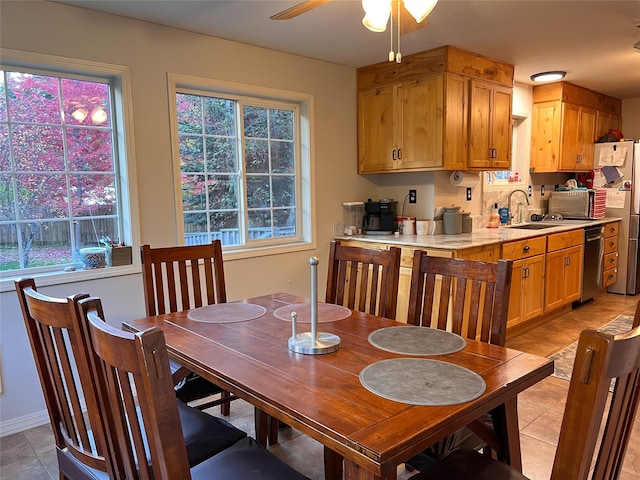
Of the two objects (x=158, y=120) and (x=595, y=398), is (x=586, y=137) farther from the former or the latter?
(x=595, y=398)

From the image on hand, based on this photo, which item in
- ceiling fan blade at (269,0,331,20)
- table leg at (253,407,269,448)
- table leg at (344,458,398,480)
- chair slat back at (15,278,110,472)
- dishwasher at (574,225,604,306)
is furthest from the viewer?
dishwasher at (574,225,604,306)

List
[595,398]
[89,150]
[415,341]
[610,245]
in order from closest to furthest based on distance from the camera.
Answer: [595,398], [415,341], [89,150], [610,245]

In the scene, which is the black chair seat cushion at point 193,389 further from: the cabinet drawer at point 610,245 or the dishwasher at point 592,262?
the cabinet drawer at point 610,245

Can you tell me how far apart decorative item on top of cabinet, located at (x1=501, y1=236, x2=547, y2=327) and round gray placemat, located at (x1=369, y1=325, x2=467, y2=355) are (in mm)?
2164

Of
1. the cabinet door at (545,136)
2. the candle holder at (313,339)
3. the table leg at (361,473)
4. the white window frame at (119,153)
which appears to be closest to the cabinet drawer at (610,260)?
the cabinet door at (545,136)

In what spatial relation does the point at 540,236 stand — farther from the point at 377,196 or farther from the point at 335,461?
the point at 335,461

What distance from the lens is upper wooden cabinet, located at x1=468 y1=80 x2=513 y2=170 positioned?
3.79 metres

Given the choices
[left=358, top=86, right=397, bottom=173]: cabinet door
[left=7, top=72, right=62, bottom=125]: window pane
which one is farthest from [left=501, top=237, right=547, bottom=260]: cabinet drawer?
[left=7, top=72, right=62, bottom=125]: window pane

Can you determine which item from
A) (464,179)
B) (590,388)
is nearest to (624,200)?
(464,179)

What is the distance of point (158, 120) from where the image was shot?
295cm

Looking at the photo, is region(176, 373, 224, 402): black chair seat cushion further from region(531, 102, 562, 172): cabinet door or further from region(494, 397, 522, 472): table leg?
region(531, 102, 562, 172): cabinet door

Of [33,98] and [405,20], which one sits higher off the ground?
[405,20]

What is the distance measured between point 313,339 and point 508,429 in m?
0.75

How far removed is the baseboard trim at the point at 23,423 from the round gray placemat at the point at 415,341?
210 cm
